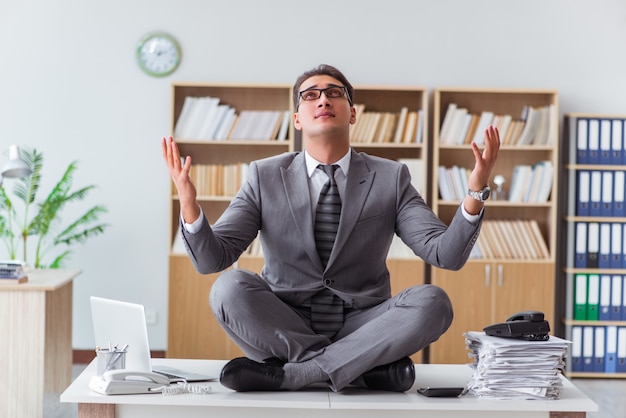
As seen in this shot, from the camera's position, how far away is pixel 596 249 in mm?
4957

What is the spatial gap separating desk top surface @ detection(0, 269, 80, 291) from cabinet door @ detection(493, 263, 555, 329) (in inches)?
93.6

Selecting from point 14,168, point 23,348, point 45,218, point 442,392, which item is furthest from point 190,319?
point 442,392

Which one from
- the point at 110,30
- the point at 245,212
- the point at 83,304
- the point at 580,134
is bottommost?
the point at 83,304

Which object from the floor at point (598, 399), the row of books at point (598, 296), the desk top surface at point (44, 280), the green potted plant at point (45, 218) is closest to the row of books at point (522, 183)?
the row of books at point (598, 296)

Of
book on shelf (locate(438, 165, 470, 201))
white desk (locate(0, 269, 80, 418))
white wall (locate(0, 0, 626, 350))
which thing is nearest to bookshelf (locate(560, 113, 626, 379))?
white wall (locate(0, 0, 626, 350))

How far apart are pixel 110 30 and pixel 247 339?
315cm

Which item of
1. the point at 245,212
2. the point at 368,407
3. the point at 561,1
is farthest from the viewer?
the point at 561,1

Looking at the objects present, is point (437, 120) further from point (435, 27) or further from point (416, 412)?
point (416, 412)

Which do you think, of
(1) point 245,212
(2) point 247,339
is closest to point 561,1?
(1) point 245,212

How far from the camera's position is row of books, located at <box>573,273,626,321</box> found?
4926 mm

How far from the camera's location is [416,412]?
7.54 feet

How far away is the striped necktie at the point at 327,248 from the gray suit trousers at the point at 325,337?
10 centimetres

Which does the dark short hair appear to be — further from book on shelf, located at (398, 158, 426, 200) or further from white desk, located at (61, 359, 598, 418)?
book on shelf, located at (398, 158, 426, 200)

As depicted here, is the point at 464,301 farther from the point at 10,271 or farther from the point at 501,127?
the point at 10,271
